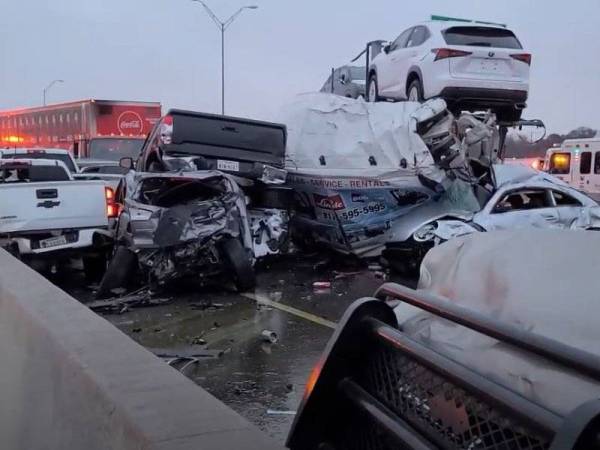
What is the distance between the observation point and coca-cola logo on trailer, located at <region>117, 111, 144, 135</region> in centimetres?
2656

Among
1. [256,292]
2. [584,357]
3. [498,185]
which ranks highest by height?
[584,357]

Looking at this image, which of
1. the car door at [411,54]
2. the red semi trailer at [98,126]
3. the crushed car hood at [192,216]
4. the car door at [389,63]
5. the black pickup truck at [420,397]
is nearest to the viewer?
the black pickup truck at [420,397]

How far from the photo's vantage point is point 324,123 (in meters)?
13.1

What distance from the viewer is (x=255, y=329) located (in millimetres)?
8109

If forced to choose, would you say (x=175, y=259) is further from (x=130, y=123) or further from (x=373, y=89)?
(x=130, y=123)

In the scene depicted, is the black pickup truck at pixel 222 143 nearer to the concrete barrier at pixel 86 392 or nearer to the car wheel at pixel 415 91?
the car wheel at pixel 415 91

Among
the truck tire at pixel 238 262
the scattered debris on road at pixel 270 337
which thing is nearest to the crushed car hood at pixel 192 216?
the truck tire at pixel 238 262

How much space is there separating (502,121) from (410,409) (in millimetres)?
13345

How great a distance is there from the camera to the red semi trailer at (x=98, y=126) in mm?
22516

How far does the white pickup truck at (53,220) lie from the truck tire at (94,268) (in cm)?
34

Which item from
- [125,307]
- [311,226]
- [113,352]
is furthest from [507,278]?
[311,226]

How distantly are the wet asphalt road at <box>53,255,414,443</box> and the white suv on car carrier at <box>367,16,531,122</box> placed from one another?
12.6ft

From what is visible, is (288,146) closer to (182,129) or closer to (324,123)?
(324,123)

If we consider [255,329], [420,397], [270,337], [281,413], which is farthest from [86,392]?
[255,329]
